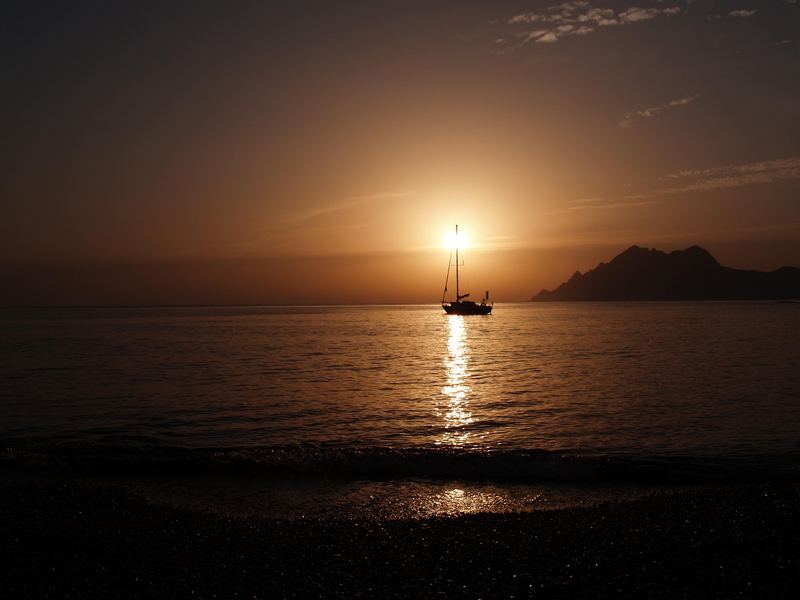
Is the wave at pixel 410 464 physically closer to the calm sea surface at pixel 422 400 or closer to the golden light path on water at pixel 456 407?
the calm sea surface at pixel 422 400

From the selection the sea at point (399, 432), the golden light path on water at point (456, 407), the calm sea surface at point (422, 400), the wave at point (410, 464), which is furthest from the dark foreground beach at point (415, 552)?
the golden light path on water at point (456, 407)

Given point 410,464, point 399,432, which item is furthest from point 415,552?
point 399,432

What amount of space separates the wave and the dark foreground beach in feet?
12.7

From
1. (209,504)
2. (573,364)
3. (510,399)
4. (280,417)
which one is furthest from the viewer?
(573,364)

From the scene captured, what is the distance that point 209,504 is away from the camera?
14.9m

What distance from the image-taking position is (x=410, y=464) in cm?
1881

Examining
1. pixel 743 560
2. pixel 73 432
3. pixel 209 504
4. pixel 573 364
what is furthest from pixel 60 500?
pixel 573 364

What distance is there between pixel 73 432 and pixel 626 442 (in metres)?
23.8

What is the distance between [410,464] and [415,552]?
8.11 m

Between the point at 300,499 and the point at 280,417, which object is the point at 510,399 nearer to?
the point at 280,417

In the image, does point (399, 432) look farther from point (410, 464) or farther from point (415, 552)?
point (415, 552)

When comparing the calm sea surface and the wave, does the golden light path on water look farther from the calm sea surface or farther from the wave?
the wave

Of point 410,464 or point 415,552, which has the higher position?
point 415,552

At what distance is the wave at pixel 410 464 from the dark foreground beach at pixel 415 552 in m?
3.87
